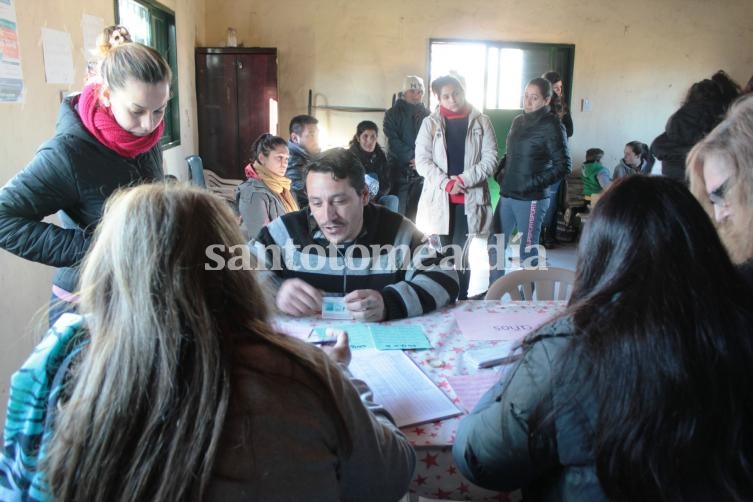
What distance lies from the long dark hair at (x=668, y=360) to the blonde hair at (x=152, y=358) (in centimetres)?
42

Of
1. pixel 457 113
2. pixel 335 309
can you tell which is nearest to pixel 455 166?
pixel 457 113

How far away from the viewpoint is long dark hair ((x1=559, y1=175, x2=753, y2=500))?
83 cm

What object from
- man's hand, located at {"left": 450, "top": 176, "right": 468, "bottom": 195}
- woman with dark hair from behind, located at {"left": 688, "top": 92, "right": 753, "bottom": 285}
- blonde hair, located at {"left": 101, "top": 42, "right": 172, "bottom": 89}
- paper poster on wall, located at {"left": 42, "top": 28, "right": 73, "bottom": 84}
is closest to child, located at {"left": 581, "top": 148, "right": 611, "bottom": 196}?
man's hand, located at {"left": 450, "top": 176, "right": 468, "bottom": 195}

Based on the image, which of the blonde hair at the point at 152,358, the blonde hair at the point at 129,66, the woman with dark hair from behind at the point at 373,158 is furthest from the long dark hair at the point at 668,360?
the woman with dark hair from behind at the point at 373,158

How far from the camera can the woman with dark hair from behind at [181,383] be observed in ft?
2.31

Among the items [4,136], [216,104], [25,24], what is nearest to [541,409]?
[4,136]

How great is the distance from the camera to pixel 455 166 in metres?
3.74

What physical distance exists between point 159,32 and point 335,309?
4.03m

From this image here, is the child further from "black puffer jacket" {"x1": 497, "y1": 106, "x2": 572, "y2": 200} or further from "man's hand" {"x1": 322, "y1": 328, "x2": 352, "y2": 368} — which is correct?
"man's hand" {"x1": 322, "y1": 328, "x2": 352, "y2": 368}

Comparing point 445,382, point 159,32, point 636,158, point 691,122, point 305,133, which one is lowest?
point 445,382

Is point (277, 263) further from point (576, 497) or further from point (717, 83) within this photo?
point (717, 83)

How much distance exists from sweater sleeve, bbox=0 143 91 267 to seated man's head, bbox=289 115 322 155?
2215 mm

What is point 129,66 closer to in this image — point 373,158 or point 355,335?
point 355,335

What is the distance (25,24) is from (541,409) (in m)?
2.69
